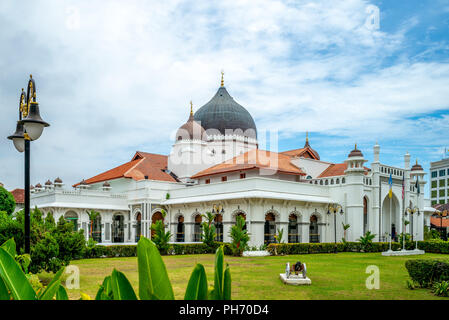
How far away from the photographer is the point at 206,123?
3950 cm

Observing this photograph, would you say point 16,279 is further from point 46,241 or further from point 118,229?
point 118,229

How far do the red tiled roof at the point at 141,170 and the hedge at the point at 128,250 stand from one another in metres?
12.1

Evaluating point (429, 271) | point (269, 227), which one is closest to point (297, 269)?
point (429, 271)

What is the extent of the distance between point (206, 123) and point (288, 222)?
1422cm

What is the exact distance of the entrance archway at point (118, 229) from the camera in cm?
3541

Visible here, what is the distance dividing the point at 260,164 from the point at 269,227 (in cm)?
454

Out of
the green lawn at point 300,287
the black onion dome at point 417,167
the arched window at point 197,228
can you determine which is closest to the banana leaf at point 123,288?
the green lawn at point 300,287

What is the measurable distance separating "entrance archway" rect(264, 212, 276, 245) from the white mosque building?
0.07 metres

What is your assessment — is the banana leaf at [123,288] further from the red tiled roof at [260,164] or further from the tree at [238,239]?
the red tiled roof at [260,164]

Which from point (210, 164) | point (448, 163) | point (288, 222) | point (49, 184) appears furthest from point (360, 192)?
point (448, 163)

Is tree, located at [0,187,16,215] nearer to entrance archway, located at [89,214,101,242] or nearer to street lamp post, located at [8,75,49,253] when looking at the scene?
entrance archway, located at [89,214,101,242]

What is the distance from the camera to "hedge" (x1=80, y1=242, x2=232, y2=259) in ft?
71.4
